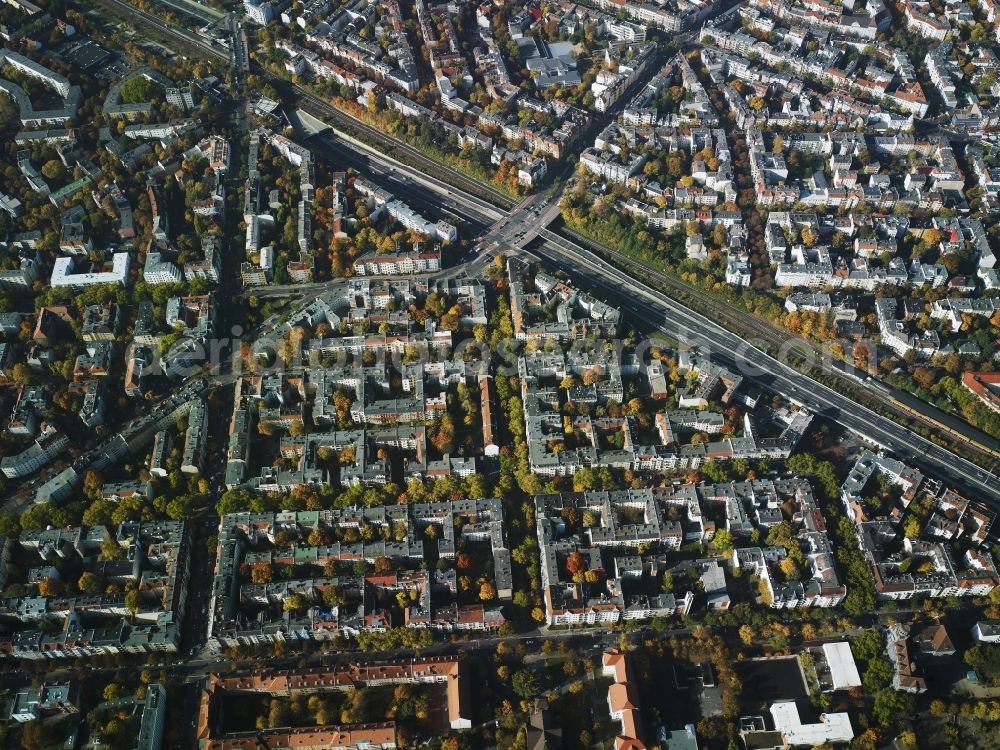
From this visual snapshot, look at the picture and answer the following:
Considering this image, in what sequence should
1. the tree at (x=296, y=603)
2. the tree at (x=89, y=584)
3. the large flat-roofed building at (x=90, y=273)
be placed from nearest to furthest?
the tree at (x=296, y=603)
the tree at (x=89, y=584)
the large flat-roofed building at (x=90, y=273)

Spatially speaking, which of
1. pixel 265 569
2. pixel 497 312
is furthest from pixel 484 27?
pixel 265 569

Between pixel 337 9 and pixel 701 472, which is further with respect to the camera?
pixel 337 9

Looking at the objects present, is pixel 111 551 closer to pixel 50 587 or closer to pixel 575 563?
pixel 50 587

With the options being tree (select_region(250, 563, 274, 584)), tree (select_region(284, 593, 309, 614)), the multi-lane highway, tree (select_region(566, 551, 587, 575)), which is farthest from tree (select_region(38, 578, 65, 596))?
the multi-lane highway

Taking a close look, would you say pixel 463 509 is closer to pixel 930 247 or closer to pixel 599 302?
pixel 599 302

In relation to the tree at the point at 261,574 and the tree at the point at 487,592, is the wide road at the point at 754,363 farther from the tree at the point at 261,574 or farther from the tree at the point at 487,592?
the tree at the point at 261,574

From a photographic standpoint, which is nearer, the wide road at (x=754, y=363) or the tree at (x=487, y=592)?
the tree at (x=487, y=592)

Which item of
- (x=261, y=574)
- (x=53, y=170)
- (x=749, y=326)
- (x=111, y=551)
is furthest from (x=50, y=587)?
(x=749, y=326)

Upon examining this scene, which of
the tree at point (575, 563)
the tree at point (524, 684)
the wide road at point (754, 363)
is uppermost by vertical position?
the wide road at point (754, 363)

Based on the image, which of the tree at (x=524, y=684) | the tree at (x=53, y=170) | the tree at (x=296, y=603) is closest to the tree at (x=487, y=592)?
the tree at (x=524, y=684)

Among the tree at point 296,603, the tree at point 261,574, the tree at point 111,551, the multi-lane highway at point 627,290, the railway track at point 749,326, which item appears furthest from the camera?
the railway track at point 749,326

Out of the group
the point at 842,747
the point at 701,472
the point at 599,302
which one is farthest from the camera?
the point at 599,302
